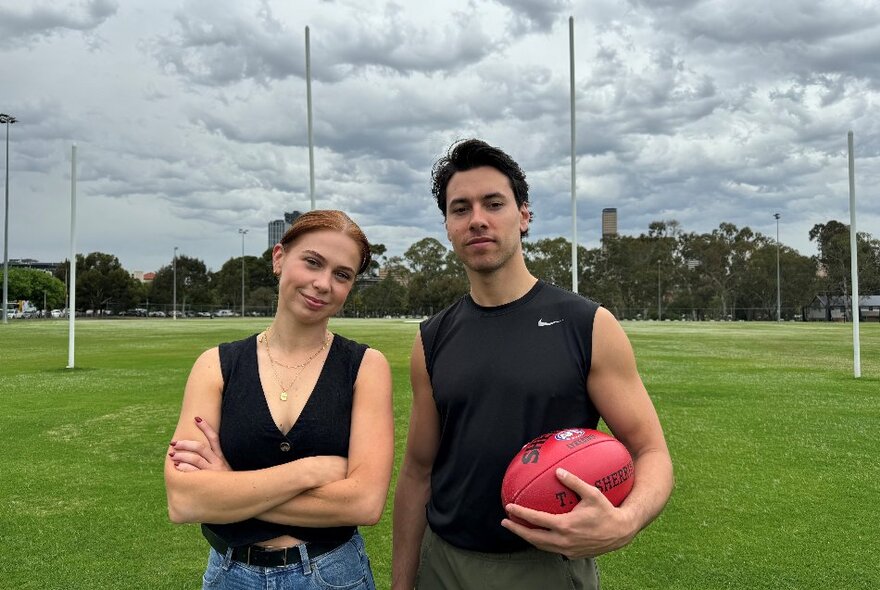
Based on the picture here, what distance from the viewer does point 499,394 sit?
6.79 feet

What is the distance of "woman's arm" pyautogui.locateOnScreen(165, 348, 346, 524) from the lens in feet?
6.40

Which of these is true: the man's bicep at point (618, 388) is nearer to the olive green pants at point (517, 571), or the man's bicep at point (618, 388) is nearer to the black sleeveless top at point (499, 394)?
the black sleeveless top at point (499, 394)

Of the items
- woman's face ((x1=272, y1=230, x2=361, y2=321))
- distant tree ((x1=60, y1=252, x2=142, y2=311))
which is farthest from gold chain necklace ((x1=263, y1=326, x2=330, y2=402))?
distant tree ((x1=60, y1=252, x2=142, y2=311))

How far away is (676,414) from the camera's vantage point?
11.1 metres

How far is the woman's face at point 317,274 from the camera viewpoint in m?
2.16

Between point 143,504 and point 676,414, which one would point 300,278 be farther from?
point 676,414

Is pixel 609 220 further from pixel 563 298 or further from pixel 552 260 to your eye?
pixel 563 298

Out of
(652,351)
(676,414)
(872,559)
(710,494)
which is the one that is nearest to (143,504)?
(710,494)

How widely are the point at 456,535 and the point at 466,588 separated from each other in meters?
0.16

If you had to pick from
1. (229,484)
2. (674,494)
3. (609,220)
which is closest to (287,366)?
(229,484)

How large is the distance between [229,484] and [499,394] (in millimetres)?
854

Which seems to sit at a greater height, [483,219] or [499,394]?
[483,219]

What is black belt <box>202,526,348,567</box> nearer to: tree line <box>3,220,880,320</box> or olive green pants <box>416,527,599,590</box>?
olive green pants <box>416,527,599,590</box>

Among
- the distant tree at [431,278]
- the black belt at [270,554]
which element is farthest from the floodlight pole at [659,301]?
the black belt at [270,554]
